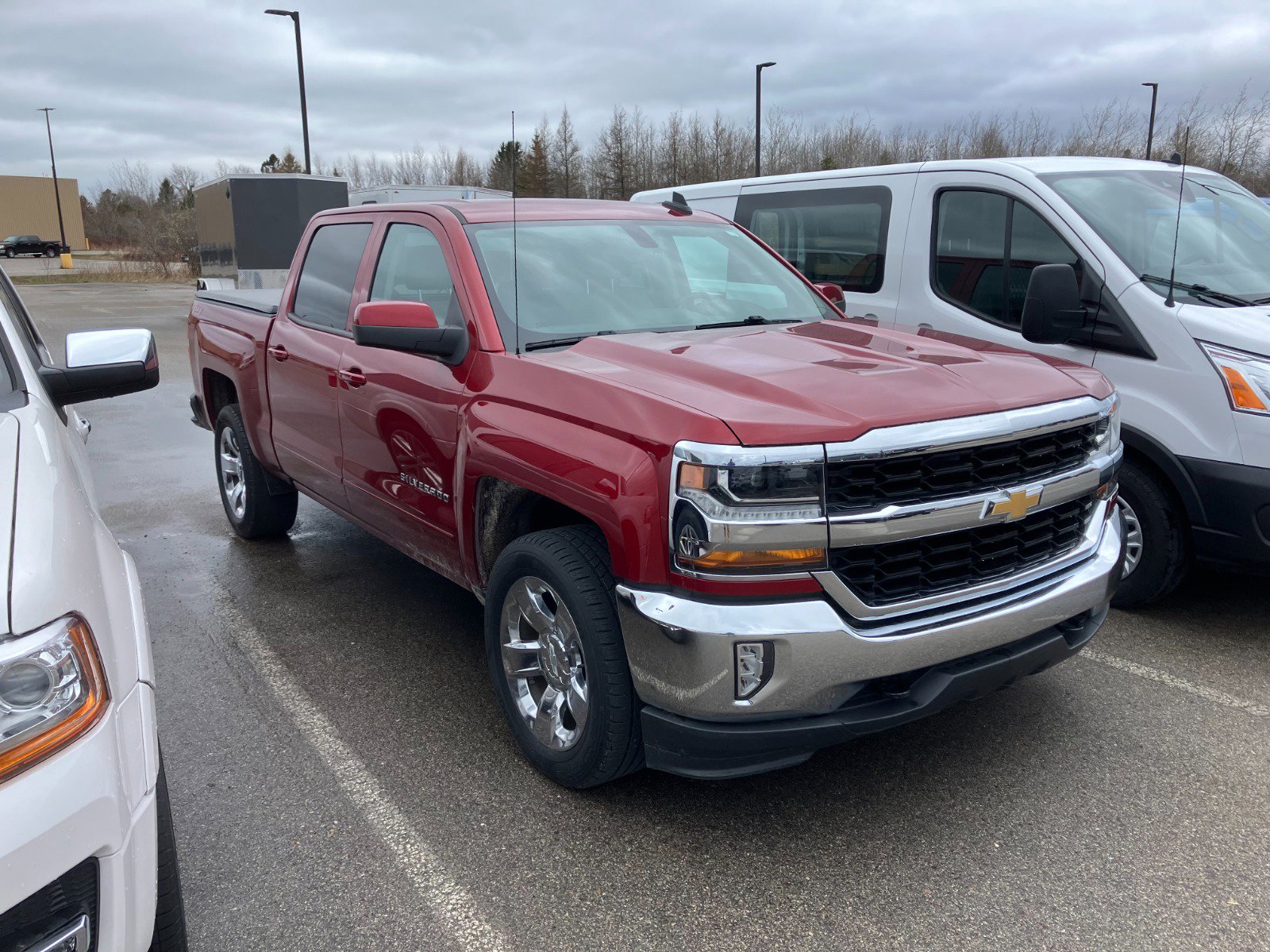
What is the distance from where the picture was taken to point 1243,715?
11.8 feet

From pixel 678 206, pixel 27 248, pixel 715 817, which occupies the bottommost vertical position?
pixel 715 817

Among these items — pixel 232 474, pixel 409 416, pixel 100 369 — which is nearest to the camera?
pixel 100 369

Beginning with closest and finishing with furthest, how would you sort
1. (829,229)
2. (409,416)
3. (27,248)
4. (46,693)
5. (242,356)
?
1. (46,693)
2. (409,416)
3. (242,356)
4. (829,229)
5. (27,248)

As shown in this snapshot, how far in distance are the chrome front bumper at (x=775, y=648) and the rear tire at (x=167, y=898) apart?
3.85 ft

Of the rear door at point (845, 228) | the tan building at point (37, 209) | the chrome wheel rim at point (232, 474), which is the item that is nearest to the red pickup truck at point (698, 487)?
the rear door at point (845, 228)

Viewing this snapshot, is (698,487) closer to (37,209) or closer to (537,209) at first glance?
(537,209)

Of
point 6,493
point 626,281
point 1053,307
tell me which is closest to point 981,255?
point 1053,307

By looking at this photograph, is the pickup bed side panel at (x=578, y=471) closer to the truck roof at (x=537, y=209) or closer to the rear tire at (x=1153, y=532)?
the truck roof at (x=537, y=209)

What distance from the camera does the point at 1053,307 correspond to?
4.32 metres

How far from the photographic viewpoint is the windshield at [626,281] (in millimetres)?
3529

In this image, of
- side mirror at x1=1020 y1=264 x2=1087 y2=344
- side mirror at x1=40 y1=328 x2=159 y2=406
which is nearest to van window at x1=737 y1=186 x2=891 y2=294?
side mirror at x1=1020 y1=264 x2=1087 y2=344

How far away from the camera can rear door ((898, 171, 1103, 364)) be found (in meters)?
4.67

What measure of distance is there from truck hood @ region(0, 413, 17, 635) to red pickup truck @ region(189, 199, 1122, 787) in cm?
132

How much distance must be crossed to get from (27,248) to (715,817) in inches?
2803
